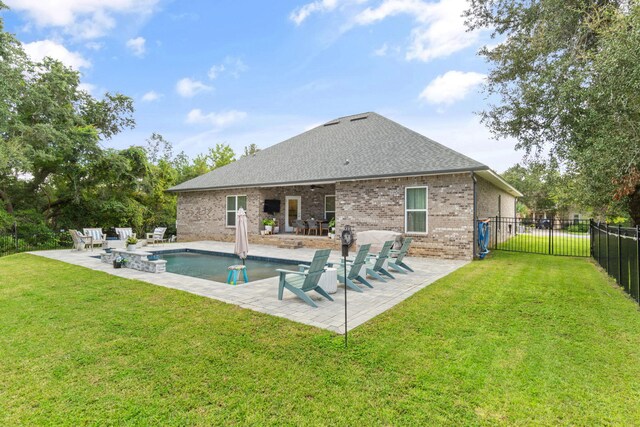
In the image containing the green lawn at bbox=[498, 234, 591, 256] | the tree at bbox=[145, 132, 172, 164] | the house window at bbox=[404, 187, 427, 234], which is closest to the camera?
the house window at bbox=[404, 187, 427, 234]

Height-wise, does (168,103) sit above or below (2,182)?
above

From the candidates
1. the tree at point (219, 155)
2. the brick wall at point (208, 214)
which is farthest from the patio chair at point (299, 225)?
the tree at point (219, 155)

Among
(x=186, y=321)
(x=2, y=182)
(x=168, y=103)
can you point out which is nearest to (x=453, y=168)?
(x=186, y=321)

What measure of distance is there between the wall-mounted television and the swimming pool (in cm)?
415

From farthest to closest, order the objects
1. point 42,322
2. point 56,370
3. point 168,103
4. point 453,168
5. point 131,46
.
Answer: point 168,103
point 131,46
point 453,168
point 42,322
point 56,370

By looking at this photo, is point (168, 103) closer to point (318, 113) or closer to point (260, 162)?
point (318, 113)

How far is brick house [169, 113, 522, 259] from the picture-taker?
11344 millimetres

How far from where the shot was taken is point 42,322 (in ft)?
15.4

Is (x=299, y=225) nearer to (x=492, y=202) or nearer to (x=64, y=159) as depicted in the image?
(x=492, y=202)

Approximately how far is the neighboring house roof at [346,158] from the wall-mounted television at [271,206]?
1.39m

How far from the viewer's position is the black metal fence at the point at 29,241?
15.1 meters

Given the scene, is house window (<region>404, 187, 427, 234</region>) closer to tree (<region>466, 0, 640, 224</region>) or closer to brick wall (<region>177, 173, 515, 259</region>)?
brick wall (<region>177, 173, 515, 259</region>)

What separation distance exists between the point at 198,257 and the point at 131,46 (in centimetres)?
1248

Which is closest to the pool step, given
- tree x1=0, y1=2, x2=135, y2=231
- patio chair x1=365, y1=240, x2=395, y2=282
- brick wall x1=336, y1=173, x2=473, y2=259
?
brick wall x1=336, y1=173, x2=473, y2=259
